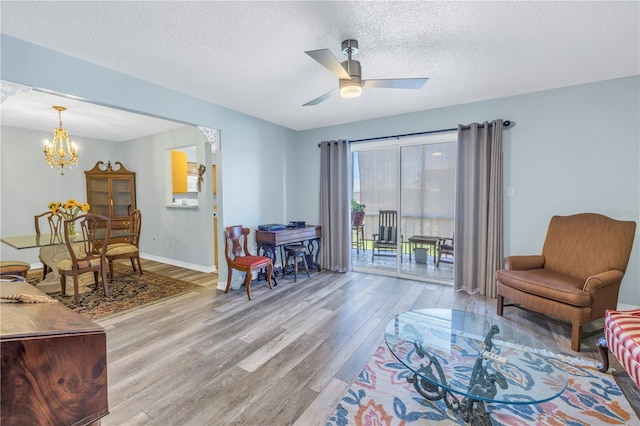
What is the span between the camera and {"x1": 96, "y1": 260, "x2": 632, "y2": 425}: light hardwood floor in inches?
67.6

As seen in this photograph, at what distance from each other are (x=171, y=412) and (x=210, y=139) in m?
2.99

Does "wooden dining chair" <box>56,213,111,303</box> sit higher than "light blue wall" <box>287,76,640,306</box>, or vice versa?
"light blue wall" <box>287,76,640,306</box>

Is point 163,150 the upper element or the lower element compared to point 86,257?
upper

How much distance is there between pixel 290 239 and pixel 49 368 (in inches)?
137

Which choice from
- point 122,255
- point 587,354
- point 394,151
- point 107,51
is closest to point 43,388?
point 107,51

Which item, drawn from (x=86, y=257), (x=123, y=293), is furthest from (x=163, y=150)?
(x=123, y=293)

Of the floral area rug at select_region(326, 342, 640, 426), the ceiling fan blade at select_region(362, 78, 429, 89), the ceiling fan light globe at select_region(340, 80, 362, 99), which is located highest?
the ceiling fan blade at select_region(362, 78, 429, 89)

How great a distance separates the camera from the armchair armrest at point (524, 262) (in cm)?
301

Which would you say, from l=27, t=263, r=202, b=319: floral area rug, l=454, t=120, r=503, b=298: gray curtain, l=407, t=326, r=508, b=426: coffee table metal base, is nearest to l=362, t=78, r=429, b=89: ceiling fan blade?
l=454, t=120, r=503, b=298: gray curtain

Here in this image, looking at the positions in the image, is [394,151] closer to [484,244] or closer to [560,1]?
[484,244]

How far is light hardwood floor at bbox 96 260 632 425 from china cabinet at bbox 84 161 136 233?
10.9ft

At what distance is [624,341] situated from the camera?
1716 mm

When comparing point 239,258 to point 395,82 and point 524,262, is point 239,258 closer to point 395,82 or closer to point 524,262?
point 395,82

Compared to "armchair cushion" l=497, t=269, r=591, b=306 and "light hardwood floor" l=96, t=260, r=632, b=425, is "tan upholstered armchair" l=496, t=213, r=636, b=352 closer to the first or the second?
"armchair cushion" l=497, t=269, r=591, b=306
